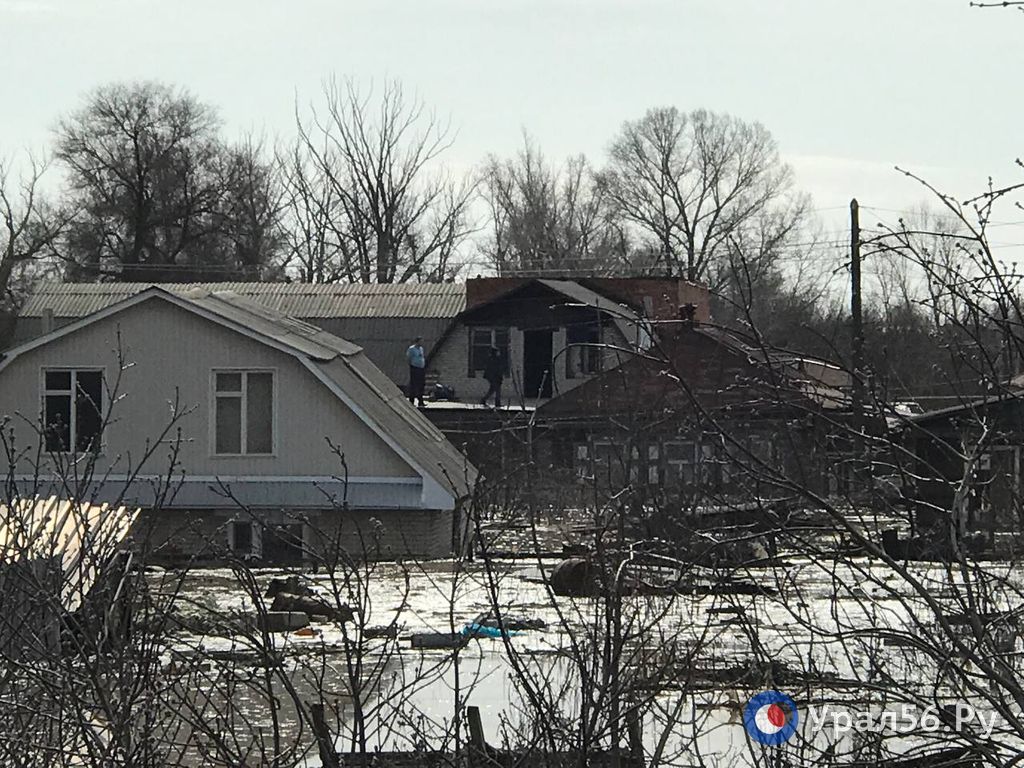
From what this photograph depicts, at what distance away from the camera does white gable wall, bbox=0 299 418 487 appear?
29766 mm

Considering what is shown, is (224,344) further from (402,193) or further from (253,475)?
(402,193)

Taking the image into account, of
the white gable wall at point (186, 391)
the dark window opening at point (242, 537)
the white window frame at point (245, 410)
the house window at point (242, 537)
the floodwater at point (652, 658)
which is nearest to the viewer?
the floodwater at point (652, 658)

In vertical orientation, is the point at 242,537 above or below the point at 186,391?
below

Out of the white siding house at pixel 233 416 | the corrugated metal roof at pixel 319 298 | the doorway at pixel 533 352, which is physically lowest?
the white siding house at pixel 233 416

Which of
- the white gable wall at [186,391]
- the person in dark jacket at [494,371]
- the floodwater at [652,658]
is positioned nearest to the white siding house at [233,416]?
the white gable wall at [186,391]

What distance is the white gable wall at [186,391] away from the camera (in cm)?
2977

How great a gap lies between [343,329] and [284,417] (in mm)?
24436

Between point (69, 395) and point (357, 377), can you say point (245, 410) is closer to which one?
point (357, 377)

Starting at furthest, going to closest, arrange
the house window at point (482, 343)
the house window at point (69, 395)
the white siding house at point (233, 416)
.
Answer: the house window at point (482, 343) → the house window at point (69, 395) → the white siding house at point (233, 416)

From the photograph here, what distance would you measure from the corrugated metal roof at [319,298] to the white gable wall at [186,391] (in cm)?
2385

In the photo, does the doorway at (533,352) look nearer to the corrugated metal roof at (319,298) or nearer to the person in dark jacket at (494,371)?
the person in dark jacket at (494,371)

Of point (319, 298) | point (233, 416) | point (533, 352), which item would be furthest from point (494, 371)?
point (233, 416)

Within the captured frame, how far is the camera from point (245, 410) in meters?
30.4

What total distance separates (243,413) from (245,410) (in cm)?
7
